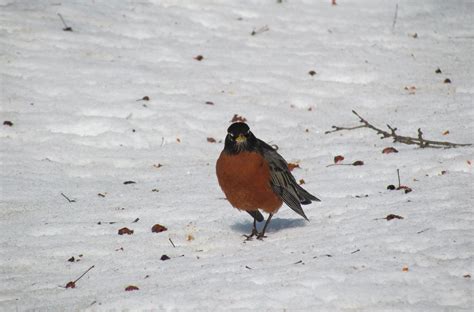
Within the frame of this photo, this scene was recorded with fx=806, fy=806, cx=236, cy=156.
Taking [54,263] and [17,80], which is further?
[17,80]

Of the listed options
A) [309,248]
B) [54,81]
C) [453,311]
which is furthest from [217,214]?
[54,81]

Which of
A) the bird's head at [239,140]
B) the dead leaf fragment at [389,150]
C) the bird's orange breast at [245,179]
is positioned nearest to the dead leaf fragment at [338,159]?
the dead leaf fragment at [389,150]

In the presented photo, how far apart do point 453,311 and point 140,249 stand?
2.59 meters

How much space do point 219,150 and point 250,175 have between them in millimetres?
2657

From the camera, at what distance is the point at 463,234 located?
557 cm

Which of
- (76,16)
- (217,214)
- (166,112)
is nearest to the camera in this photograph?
(217,214)

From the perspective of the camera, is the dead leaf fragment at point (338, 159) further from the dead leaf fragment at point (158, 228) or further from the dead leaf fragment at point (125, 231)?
the dead leaf fragment at point (125, 231)

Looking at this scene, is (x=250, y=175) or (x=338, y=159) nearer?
(x=250, y=175)

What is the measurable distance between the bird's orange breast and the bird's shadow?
50cm

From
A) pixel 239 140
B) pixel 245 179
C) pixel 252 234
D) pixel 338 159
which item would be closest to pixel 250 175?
pixel 245 179

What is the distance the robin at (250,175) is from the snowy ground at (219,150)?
31 centimetres

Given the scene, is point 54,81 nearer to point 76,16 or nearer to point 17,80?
point 17,80

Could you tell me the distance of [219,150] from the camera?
877 centimetres

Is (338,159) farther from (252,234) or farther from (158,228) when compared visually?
(158,228)
